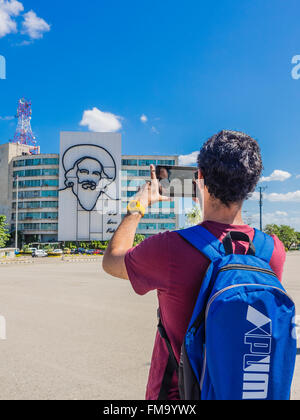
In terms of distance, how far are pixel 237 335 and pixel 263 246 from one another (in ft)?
1.45

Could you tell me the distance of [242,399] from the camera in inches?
48.1

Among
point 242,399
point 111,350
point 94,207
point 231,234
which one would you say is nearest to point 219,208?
point 231,234

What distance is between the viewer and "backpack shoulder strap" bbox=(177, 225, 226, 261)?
1.37 metres

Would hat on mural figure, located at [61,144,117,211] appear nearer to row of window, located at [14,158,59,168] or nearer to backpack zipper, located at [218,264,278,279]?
row of window, located at [14,158,59,168]

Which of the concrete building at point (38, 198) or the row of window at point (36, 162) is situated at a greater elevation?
the row of window at point (36, 162)

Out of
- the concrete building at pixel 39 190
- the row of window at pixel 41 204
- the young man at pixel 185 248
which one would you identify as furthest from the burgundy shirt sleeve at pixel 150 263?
the row of window at pixel 41 204

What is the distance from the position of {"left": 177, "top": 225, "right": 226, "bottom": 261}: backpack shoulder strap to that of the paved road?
310 centimetres

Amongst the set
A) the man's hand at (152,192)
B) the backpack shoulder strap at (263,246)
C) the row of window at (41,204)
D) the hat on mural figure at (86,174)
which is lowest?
the backpack shoulder strap at (263,246)

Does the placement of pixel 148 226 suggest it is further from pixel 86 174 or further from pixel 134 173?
pixel 86 174

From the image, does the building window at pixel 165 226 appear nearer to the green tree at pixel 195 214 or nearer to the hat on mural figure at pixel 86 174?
the hat on mural figure at pixel 86 174

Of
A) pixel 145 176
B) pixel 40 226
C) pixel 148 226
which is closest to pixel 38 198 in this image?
pixel 40 226

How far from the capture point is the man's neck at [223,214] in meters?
1.55

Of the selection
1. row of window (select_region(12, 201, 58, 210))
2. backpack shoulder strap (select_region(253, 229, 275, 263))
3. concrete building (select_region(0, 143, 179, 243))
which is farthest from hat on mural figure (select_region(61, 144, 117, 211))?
backpack shoulder strap (select_region(253, 229, 275, 263))

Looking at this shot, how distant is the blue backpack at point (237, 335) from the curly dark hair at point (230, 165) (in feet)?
0.89
